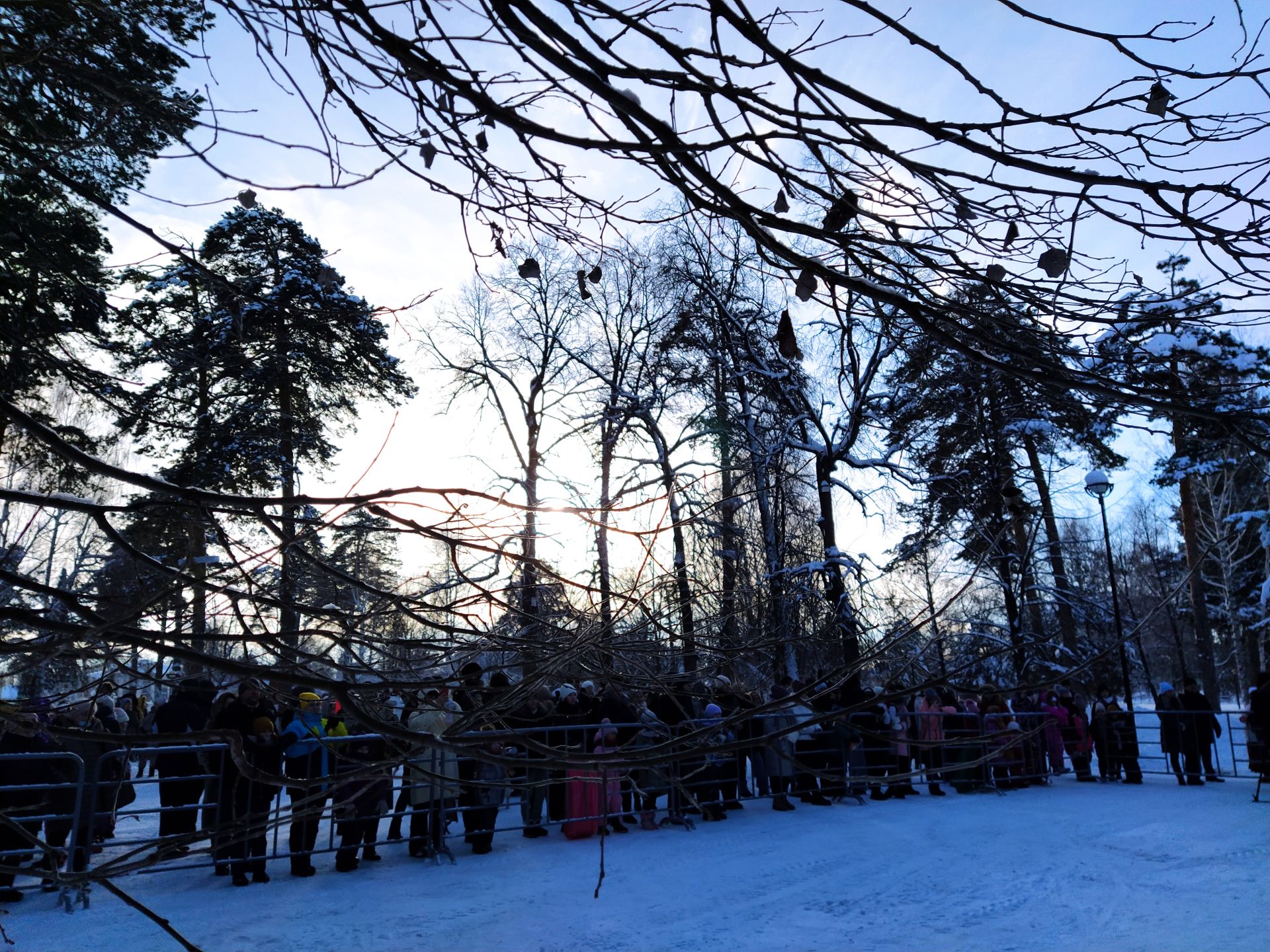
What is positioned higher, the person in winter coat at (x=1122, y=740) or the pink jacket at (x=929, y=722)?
the pink jacket at (x=929, y=722)

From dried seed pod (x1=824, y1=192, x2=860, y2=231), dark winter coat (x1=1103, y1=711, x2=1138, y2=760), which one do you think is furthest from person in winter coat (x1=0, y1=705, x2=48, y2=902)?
dark winter coat (x1=1103, y1=711, x2=1138, y2=760)

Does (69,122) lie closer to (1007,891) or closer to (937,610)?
(937,610)

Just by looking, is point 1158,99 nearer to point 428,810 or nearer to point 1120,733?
point 428,810

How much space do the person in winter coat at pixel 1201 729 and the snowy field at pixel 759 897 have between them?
3712mm

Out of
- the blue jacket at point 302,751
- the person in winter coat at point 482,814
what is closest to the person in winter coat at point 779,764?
the person in winter coat at point 482,814

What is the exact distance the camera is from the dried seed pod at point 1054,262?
2.18 metres

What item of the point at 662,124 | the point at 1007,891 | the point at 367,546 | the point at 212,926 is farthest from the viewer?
the point at 1007,891

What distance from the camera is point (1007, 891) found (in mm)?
6777

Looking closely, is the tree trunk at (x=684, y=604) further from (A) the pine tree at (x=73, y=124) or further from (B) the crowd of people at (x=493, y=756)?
(A) the pine tree at (x=73, y=124)

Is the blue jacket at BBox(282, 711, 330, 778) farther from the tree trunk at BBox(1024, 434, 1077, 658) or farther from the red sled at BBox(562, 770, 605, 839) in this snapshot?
the tree trunk at BBox(1024, 434, 1077, 658)

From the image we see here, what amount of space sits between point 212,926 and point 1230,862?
770 centimetres

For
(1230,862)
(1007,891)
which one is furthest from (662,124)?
(1230,862)

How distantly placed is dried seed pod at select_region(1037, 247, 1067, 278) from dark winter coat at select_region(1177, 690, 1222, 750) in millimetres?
13313

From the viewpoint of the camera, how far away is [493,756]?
4.89 ft
